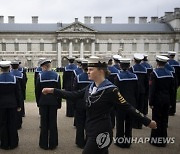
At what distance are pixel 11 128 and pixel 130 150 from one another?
2.89m

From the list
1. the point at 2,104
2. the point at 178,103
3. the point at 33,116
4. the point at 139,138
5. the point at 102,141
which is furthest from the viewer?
the point at 178,103

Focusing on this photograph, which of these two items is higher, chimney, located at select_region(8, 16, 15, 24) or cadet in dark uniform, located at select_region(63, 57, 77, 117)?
chimney, located at select_region(8, 16, 15, 24)

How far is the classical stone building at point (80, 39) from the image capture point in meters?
60.3

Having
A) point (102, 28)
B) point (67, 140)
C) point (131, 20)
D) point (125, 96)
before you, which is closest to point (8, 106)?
point (67, 140)

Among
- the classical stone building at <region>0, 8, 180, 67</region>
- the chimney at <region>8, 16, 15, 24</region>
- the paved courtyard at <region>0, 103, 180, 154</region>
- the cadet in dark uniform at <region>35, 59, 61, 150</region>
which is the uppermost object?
the chimney at <region>8, 16, 15, 24</region>

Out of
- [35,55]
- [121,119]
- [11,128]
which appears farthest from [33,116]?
[35,55]

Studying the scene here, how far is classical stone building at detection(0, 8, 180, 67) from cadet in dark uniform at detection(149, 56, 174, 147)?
54.3 metres

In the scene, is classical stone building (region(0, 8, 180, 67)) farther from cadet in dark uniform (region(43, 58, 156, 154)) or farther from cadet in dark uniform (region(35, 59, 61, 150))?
cadet in dark uniform (region(43, 58, 156, 154))

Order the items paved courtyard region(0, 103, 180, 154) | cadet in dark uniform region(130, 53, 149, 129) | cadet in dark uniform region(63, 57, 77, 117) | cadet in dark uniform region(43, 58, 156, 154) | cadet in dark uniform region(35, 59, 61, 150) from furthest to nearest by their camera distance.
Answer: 1. cadet in dark uniform region(63, 57, 77, 117)
2. cadet in dark uniform region(130, 53, 149, 129)
3. cadet in dark uniform region(35, 59, 61, 150)
4. paved courtyard region(0, 103, 180, 154)
5. cadet in dark uniform region(43, 58, 156, 154)

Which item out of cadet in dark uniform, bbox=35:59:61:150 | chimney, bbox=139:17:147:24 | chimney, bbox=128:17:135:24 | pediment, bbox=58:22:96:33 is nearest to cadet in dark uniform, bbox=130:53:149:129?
cadet in dark uniform, bbox=35:59:61:150

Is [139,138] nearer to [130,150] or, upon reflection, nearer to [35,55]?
[130,150]

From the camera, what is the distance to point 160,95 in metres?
7.03

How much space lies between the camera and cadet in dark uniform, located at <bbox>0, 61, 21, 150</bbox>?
666 cm

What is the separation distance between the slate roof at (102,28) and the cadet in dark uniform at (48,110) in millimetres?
54517
